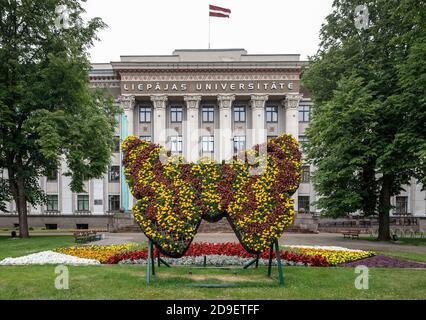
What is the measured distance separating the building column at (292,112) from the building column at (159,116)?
628 inches

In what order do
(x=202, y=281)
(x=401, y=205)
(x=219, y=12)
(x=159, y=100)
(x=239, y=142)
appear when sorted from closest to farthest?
1. (x=202, y=281)
2. (x=219, y=12)
3. (x=401, y=205)
4. (x=159, y=100)
5. (x=239, y=142)

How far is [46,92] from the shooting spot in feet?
85.8

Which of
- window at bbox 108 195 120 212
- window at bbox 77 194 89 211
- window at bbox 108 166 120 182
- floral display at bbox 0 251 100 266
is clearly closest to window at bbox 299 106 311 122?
window at bbox 108 166 120 182

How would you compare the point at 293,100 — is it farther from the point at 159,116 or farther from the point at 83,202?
the point at 83,202

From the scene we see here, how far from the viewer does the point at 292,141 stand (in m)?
11.5

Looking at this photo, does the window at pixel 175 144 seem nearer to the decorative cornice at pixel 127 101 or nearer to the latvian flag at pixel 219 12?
the decorative cornice at pixel 127 101

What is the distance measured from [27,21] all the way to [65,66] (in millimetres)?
4975

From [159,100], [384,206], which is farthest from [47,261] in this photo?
[159,100]

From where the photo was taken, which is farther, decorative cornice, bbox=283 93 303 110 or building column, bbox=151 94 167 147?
decorative cornice, bbox=283 93 303 110

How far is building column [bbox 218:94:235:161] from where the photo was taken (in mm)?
50344

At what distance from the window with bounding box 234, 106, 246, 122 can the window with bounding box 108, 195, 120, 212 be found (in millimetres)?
19065

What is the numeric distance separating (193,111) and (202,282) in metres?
40.3

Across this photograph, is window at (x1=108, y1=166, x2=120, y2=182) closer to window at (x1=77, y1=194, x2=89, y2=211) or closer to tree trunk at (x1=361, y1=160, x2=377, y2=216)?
window at (x1=77, y1=194, x2=89, y2=211)
